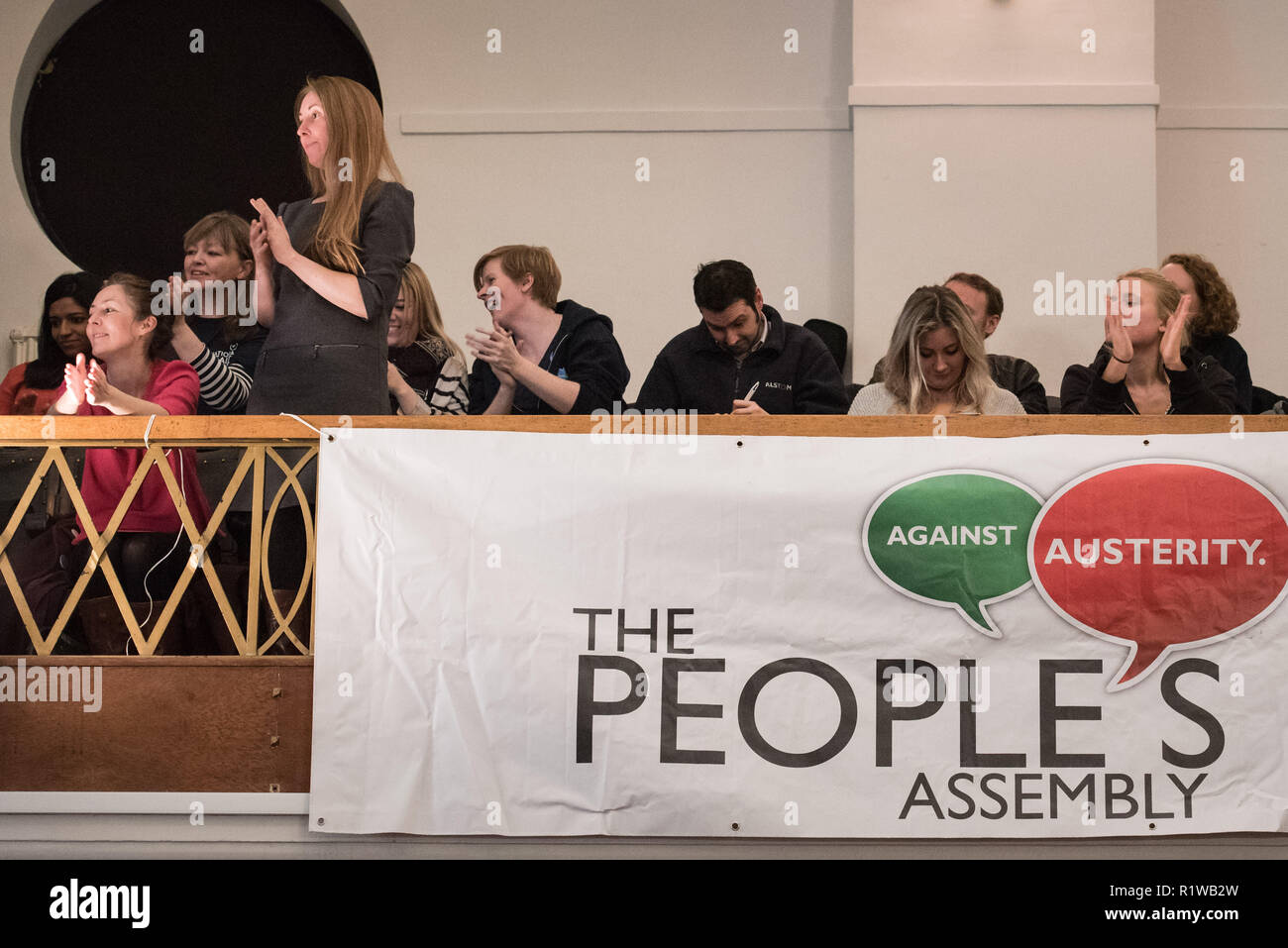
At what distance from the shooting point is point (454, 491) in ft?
11.9

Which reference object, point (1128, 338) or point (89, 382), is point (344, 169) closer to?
point (89, 382)

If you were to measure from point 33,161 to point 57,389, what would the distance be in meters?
3.02

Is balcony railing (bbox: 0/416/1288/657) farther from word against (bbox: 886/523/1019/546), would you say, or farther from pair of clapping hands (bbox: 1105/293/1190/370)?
pair of clapping hands (bbox: 1105/293/1190/370)

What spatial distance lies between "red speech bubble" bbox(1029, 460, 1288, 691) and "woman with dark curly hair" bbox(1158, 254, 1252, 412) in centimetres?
116

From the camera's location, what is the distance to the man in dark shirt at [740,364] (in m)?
4.45

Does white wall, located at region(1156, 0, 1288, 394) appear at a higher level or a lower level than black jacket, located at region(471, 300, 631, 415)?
higher

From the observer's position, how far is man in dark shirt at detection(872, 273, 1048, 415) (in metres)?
4.66

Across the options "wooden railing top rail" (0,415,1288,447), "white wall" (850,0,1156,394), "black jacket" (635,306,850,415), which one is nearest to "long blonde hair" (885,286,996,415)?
"black jacket" (635,306,850,415)

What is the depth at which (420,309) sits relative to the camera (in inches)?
189

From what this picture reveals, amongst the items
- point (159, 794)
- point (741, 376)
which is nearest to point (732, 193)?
point (741, 376)

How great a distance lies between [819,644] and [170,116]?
5234 mm

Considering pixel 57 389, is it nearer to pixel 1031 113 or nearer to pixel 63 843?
pixel 63 843
